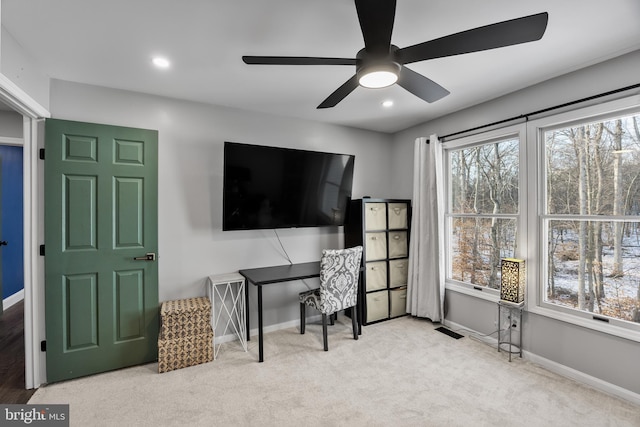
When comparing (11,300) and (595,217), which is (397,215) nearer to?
(595,217)

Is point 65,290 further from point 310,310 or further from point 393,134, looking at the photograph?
point 393,134

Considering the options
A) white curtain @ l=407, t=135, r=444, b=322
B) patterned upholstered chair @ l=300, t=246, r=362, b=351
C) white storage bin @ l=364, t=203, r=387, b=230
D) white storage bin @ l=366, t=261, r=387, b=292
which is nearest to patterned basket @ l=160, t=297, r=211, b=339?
patterned upholstered chair @ l=300, t=246, r=362, b=351

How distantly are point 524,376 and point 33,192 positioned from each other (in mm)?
4194

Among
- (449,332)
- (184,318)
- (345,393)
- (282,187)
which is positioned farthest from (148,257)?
(449,332)

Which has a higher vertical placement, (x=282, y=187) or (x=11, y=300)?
(x=282, y=187)

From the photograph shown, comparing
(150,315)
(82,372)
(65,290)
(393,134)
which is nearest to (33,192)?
(65,290)

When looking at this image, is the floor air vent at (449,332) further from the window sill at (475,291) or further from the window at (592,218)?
the window at (592,218)

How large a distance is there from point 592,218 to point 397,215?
1.84 meters

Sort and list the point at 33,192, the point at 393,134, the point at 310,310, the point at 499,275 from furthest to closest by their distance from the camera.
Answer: the point at 393,134, the point at 310,310, the point at 499,275, the point at 33,192

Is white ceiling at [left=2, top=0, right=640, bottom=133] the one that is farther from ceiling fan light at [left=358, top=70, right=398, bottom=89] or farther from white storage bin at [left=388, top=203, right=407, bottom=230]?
white storage bin at [left=388, top=203, right=407, bottom=230]

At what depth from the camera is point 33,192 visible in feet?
7.34

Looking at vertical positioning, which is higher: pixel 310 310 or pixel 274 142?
pixel 274 142

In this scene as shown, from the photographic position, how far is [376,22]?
1.29 meters

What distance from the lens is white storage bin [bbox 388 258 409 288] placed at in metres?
3.65
